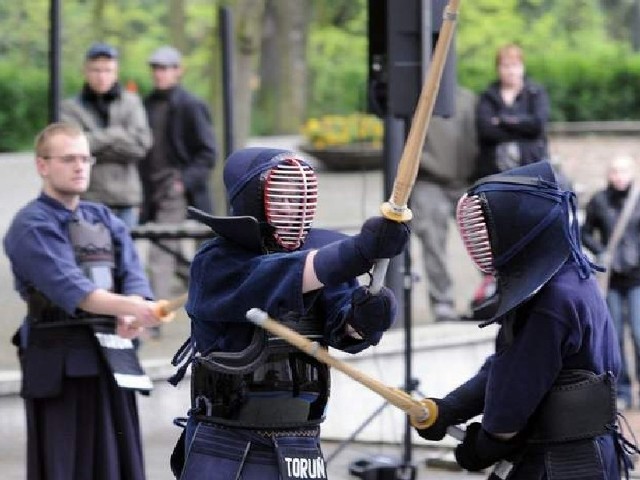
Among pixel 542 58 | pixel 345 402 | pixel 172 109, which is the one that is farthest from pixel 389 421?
pixel 542 58

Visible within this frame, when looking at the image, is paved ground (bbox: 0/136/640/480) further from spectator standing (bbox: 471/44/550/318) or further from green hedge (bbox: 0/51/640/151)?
→ green hedge (bbox: 0/51/640/151)

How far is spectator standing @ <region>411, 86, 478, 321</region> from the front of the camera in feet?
41.5

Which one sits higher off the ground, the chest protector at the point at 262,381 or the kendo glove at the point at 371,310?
the kendo glove at the point at 371,310

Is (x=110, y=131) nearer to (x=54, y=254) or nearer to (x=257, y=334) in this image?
(x=54, y=254)

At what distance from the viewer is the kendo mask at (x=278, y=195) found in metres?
5.43

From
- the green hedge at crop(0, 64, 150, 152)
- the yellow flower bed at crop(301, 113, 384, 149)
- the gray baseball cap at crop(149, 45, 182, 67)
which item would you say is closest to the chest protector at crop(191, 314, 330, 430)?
the gray baseball cap at crop(149, 45, 182, 67)

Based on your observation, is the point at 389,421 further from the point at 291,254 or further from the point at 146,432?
the point at 291,254

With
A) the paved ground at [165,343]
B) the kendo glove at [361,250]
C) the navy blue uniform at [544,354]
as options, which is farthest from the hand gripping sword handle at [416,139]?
the paved ground at [165,343]

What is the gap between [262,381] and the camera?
18.0ft

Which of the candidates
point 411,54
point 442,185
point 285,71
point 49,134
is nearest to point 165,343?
point 442,185

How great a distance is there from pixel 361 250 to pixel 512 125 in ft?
24.9

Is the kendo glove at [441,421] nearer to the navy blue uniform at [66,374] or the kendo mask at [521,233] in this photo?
the kendo mask at [521,233]

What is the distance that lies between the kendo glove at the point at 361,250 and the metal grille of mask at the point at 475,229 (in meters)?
0.46

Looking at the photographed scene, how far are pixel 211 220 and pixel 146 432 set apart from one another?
5.23 meters
